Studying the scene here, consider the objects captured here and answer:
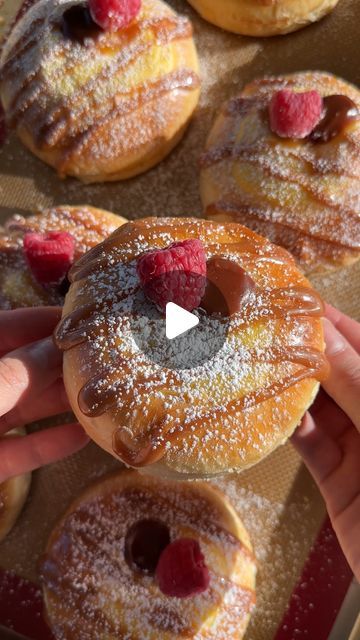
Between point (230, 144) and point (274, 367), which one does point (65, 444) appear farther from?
point (230, 144)

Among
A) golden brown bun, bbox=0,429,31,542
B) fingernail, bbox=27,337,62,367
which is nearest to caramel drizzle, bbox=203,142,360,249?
fingernail, bbox=27,337,62,367

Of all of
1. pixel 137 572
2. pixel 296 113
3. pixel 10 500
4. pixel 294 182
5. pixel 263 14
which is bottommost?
pixel 10 500

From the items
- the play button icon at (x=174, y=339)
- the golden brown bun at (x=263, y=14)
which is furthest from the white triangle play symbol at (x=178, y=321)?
the golden brown bun at (x=263, y=14)

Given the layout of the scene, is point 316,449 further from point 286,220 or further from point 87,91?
point 87,91

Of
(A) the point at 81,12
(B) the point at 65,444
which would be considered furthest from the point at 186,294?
(A) the point at 81,12

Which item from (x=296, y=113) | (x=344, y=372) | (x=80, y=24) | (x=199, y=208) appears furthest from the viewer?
(x=199, y=208)

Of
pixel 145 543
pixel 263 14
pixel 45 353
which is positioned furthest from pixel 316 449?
pixel 263 14

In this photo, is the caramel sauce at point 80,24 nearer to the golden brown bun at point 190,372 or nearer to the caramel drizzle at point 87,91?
the caramel drizzle at point 87,91
